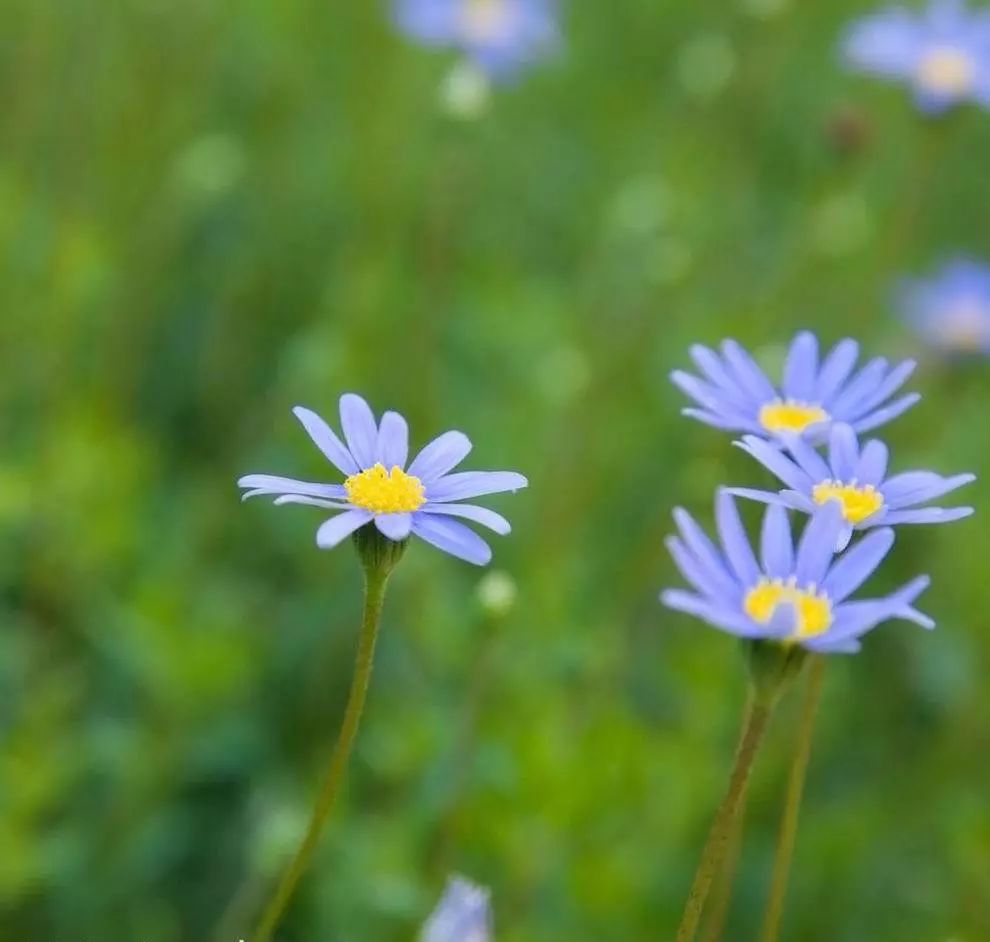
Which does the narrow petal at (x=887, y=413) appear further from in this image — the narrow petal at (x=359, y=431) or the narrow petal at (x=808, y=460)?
the narrow petal at (x=359, y=431)

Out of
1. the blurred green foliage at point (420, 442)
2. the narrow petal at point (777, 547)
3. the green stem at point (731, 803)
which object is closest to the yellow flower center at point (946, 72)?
the blurred green foliage at point (420, 442)

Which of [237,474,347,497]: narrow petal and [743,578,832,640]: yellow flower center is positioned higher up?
[743,578,832,640]: yellow flower center

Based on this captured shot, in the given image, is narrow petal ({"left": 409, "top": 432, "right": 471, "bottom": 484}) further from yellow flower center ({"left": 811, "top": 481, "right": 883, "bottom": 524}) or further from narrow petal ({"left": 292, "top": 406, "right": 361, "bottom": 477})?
Answer: yellow flower center ({"left": 811, "top": 481, "right": 883, "bottom": 524})

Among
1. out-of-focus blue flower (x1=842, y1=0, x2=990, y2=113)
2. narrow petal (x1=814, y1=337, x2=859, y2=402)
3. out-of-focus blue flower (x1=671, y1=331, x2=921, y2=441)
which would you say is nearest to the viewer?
out-of-focus blue flower (x1=671, y1=331, x2=921, y2=441)

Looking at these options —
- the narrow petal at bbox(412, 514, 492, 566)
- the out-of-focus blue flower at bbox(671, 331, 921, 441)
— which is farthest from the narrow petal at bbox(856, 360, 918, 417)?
the narrow petal at bbox(412, 514, 492, 566)

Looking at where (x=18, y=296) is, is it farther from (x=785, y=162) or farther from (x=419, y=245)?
(x=785, y=162)

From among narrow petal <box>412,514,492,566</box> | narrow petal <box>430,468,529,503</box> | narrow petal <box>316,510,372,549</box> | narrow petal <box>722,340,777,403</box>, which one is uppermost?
narrow petal <box>722,340,777,403</box>

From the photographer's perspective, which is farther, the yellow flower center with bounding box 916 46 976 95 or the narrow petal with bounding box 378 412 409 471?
the yellow flower center with bounding box 916 46 976 95
